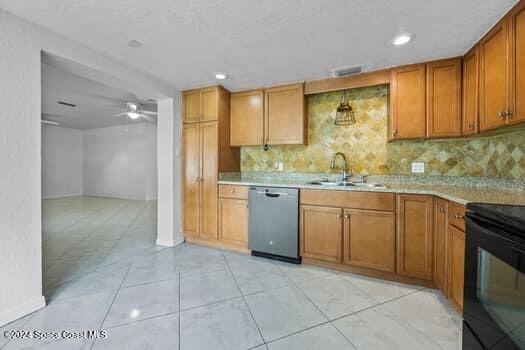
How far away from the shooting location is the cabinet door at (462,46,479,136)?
1936 millimetres

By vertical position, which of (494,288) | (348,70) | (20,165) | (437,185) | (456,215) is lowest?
(494,288)

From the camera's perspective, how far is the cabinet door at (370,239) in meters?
2.14

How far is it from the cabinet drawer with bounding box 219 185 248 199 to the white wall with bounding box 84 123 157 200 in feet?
16.9

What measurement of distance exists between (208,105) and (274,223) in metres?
1.85

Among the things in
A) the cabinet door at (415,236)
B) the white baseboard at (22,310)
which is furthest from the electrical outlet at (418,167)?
the white baseboard at (22,310)

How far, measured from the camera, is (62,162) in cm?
738

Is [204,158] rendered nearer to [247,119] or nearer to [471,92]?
[247,119]

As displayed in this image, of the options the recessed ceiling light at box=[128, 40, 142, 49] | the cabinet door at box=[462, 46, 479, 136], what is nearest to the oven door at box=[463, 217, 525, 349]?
the cabinet door at box=[462, 46, 479, 136]

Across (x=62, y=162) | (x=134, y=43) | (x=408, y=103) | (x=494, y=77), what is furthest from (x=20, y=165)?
(x=62, y=162)

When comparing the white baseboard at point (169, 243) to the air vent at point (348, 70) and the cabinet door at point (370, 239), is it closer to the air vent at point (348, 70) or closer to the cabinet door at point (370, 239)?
the cabinet door at point (370, 239)

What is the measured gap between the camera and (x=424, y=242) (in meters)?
2.01

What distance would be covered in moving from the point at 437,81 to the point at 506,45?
0.65m

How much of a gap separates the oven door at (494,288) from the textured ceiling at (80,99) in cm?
356

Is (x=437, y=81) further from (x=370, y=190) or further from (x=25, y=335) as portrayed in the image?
(x=25, y=335)
